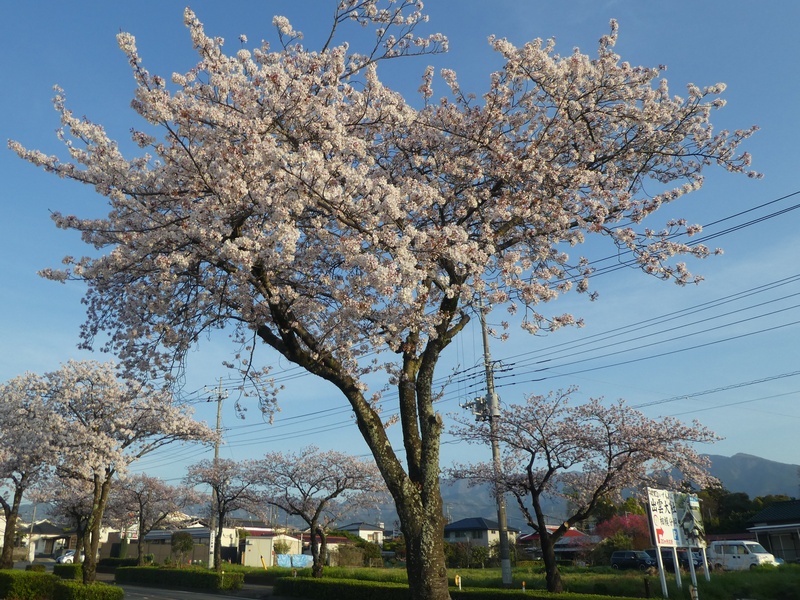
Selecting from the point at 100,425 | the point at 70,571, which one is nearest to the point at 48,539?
the point at 70,571

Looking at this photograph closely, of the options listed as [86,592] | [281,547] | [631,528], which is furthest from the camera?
[281,547]

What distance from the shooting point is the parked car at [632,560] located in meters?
35.0

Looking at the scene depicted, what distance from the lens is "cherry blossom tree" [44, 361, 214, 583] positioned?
23906 millimetres

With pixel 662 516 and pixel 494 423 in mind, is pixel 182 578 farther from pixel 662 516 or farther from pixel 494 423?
pixel 662 516

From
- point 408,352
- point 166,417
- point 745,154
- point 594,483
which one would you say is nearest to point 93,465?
point 166,417

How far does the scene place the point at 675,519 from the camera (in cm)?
1784

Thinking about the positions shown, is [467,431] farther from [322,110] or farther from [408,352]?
[322,110]

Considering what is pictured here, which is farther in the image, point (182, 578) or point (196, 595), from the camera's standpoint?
point (182, 578)

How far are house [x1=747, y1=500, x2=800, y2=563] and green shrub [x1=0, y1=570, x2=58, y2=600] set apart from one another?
38.2 metres

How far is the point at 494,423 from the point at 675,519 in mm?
7233

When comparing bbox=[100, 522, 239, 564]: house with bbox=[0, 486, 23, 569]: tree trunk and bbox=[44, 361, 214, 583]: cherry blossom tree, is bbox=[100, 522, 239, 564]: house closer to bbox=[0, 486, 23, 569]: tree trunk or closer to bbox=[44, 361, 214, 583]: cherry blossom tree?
bbox=[0, 486, 23, 569]: tree trunk

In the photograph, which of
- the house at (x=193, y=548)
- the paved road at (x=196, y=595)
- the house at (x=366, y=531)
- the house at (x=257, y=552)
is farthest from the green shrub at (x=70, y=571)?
the house at (x=366, y=531)

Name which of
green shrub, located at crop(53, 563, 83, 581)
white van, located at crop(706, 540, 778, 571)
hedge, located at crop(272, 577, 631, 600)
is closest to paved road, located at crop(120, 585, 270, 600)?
hedge, located at crop(272, 577, 631, 600)

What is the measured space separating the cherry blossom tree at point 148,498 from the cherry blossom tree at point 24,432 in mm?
18357
